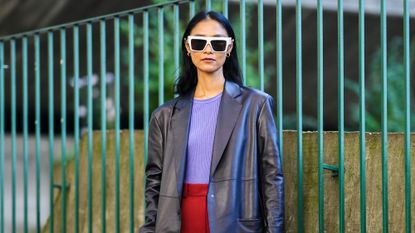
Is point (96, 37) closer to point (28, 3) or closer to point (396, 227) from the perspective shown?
point (28, 3)

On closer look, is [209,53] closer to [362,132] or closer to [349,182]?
[362,132]

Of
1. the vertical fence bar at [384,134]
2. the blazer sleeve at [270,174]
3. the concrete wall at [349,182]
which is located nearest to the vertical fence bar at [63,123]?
the concrete wall at [349,182]

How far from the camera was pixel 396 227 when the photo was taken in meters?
3.83

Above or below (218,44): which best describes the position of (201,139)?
below

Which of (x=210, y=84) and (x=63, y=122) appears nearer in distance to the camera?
(x=210, y=84)

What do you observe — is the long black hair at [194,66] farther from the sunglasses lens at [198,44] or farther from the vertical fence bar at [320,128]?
the vertical fence bar at [320,128]

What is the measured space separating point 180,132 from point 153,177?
23 centimetres

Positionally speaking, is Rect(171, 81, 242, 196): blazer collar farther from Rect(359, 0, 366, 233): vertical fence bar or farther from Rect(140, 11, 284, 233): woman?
Rect(359, 0, 366, 233): vertical fence bar

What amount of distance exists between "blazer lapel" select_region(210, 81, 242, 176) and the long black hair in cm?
11

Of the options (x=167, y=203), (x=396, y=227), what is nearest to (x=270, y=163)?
(x=167, y=203)

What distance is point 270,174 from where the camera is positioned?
139 inches

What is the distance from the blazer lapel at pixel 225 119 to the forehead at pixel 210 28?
205 millimetres

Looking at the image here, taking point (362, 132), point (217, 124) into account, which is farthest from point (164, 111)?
point (362, 132)

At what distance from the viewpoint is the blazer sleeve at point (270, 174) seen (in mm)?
3488
